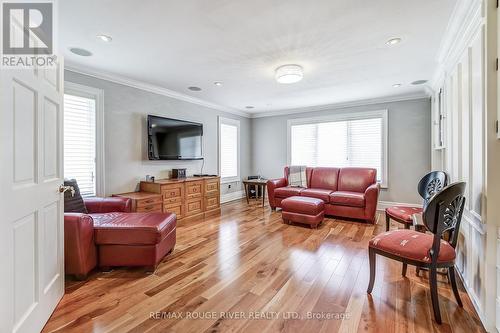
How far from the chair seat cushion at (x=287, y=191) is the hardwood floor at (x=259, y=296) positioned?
5.59ft

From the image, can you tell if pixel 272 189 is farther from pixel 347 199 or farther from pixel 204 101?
pixel 204 101

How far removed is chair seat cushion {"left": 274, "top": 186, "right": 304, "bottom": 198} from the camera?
15.2 feet

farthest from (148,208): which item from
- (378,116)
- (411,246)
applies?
(378,116)

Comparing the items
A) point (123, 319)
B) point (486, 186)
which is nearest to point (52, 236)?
point (123, 319)

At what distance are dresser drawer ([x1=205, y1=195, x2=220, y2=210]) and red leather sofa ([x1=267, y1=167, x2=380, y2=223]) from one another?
1.15 m

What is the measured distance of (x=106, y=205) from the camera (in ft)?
9.46

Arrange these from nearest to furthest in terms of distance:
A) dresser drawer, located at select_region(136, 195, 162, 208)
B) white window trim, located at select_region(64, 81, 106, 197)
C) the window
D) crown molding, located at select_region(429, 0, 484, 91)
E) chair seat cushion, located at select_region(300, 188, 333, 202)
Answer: crown molding, located at select_region(429, 0, 484, 91) < dresser drawer, located at select_region(136, 195, 162, 208) < white window trim, located at select_region(64, 81, 106, 197) < chair seat cushion, located at select_region(300, 188, 333, 202) < the window

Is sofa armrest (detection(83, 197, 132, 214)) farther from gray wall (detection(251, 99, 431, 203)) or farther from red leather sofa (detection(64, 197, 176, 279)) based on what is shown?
gray wall (detection(251, 99, 431, 203))

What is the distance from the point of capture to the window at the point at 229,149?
5703 mm

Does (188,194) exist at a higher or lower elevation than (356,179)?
lower

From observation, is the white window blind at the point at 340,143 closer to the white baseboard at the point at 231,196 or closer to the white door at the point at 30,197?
the white baseboard at the point at 231,196

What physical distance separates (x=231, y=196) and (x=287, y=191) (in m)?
1.81

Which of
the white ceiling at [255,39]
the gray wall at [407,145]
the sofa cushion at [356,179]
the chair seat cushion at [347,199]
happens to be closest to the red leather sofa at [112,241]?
the white ceiling at [255,39]

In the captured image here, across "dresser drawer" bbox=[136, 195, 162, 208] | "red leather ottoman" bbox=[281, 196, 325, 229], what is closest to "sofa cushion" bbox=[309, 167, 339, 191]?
"red leather ottoman" bbox=[281, 196, 325, 229]
